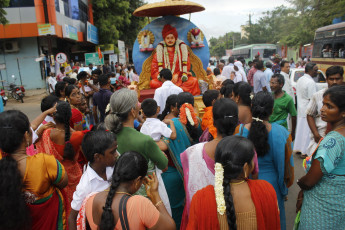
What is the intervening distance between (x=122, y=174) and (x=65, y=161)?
4.76ft

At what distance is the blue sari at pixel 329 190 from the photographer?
2.00m

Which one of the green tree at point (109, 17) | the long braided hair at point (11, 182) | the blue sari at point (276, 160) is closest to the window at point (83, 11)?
the green tree at point (109, 17)

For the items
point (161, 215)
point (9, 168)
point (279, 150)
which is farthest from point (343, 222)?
point (9, 168)

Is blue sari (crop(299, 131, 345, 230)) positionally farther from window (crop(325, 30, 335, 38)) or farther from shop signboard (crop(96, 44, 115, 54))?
shop signboard (crop(96, 44, 115, 54))

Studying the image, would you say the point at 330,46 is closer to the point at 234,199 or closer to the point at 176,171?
the point at 176,171

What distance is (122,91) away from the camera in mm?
2699

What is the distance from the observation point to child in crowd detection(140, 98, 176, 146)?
2.89 meters

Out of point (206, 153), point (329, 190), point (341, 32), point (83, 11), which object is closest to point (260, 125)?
point (206, 153)

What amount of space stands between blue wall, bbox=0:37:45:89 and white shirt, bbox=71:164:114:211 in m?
18.8

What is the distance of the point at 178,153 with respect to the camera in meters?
3.04

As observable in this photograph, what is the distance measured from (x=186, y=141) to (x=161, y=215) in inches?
59.9

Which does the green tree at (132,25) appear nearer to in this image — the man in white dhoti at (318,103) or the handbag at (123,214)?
the man in white dhoti at (318,103)

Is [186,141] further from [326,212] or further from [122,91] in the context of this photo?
[326,212]

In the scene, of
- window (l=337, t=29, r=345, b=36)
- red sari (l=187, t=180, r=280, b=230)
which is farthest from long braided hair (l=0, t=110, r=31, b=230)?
window (l=337, t=29, r=345, b=36)
